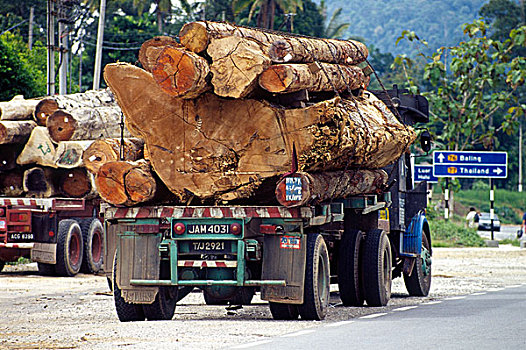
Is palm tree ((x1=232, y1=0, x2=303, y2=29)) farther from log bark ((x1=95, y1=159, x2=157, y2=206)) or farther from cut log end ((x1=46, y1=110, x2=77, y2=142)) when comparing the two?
log bark ((x1=95, y1=159, x2=157, y2=206))

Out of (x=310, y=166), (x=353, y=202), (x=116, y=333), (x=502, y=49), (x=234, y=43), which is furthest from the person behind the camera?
(x=502, y=49)

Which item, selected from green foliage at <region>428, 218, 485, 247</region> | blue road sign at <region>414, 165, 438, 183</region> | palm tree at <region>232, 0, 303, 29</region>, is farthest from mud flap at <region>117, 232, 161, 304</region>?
palm tree at <region>232, 0, 303, 29</region>

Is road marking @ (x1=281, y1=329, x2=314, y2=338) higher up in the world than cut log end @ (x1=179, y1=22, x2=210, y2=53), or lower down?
lower down

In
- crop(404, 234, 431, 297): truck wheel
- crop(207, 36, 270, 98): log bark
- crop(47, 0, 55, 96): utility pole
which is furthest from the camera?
crop(47, 0, 55, 96): utility pole

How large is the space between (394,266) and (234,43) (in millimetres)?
6659

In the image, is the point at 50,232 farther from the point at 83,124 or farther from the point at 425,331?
the point at 425,331

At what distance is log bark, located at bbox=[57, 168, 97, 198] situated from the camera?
71.2 ft

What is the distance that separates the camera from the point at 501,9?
8831cm

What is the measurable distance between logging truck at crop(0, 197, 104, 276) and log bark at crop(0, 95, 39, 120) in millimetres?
1607

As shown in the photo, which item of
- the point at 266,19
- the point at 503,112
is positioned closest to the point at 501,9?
the point at 503,112

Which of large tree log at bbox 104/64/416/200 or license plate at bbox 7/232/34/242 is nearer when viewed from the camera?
large tree log at bbox 104/64/416/200

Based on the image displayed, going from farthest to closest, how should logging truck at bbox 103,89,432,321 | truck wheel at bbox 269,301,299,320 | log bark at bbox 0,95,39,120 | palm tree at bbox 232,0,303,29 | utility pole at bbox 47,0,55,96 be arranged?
palm tree at bbox 232,0,303,29, utility pole at bbox 47,0,55,96, log bark at bbox 0,95,39,120, truck wheel at bbox 269,301,299,320, logging truck at bbox 103,89,432,321

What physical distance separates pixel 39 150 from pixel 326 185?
9129 mm

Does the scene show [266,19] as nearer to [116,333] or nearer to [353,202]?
[353,202]
